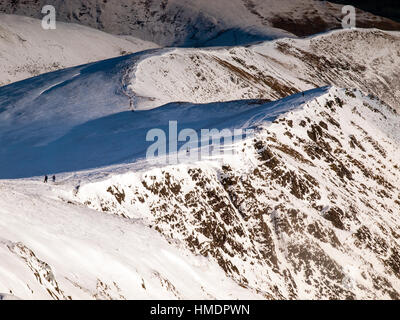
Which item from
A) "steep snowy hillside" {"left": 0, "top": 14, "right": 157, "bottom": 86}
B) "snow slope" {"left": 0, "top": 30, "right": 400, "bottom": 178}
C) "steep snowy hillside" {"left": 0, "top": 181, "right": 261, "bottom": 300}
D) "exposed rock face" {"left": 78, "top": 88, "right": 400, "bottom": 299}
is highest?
"steep snowy hillside" {"left": 0, "top": 181, "right": 261, "bottom": 300}

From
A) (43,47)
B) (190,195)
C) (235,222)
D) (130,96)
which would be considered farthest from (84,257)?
(43,47)

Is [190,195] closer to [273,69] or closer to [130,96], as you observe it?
[130,96]

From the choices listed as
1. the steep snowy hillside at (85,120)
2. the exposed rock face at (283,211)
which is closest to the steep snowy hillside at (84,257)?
the exposed rock face at (283,211)

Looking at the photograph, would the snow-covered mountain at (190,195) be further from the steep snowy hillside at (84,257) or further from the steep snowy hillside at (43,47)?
the steep snowy hillside at (43,47)

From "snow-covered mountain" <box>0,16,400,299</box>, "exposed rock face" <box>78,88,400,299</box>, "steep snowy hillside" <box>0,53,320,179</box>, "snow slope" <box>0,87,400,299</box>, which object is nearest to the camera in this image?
"snow slope" <box>0,87,400,299</box>

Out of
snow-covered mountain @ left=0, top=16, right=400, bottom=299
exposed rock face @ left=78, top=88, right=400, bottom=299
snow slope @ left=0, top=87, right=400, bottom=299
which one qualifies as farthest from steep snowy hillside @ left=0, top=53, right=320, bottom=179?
exposed rock face @ left=78, top=88, right=400, bottom=299

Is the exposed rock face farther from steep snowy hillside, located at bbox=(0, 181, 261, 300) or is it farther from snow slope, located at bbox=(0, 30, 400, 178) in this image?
snow slope, located at bbox=(0, 30, 400, 178)
